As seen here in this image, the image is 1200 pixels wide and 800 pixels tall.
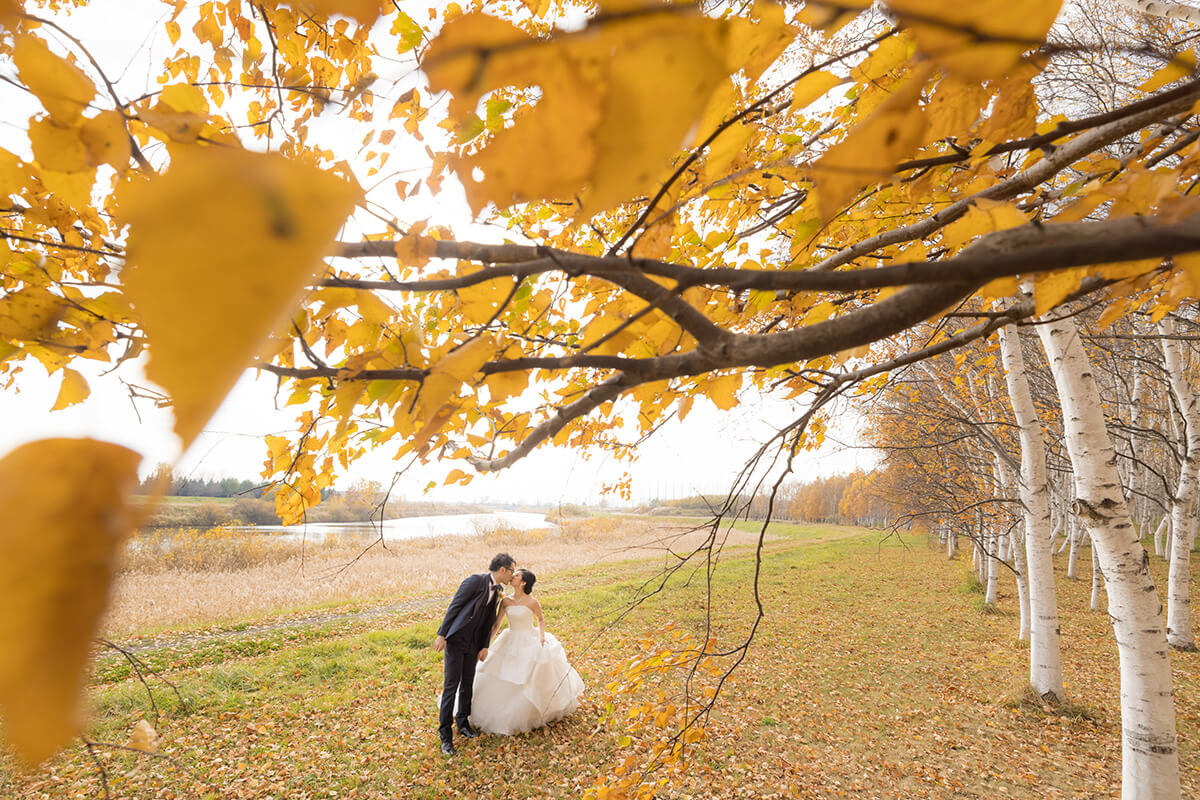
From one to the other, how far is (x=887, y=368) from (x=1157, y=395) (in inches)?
731

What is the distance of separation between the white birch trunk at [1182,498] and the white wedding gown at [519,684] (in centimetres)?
931

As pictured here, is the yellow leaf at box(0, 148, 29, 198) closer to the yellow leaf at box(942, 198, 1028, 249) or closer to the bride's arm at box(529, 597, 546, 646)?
the yellow leaf at box(942, 198, 1028, 249)

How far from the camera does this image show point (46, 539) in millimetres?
286

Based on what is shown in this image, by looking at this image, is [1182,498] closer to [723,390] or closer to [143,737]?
[723,390]

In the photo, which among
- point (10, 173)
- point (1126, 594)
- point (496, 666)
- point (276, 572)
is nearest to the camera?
point (10, 173)

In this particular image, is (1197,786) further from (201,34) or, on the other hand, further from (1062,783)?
(201,34)

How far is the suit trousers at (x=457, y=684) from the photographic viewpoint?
5.20 m

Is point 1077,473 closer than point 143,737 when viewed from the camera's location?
No

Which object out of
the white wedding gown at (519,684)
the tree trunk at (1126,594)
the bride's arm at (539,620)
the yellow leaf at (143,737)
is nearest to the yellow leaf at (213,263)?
the yellow leaf at (143,737)

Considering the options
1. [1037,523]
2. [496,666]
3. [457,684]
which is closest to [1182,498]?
[1037,523]

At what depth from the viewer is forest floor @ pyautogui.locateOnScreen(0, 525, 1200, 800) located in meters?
4.58

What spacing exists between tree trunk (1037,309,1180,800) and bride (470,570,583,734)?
4411 mm

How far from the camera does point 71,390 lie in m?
0.98

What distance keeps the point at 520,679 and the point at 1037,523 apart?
627cm
